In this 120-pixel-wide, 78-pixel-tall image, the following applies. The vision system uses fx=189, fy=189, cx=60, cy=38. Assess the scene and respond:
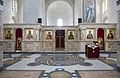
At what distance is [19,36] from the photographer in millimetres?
18141

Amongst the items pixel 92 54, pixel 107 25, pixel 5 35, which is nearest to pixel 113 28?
pixel 107 25

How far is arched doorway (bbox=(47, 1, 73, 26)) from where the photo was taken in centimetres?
3497

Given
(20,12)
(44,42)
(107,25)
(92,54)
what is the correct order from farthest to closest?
(20,12)
(44,42)
(107,25)
(92,54)

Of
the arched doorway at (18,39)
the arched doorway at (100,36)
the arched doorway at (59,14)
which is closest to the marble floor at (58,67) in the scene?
the arched doorway at (100,36)

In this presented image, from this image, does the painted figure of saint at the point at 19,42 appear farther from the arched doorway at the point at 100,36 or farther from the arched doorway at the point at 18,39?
the arched doorway at the point at 100,36

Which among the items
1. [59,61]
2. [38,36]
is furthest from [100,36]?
[59,61]

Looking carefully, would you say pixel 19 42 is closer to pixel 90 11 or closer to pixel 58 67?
pixel 90 11

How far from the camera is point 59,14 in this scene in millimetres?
36781

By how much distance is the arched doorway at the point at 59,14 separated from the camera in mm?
34969

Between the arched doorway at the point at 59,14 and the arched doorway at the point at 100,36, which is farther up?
the arched doorway at the point at 59,14

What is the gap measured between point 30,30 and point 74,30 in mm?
4582

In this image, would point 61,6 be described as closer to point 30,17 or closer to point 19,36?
point 30,17

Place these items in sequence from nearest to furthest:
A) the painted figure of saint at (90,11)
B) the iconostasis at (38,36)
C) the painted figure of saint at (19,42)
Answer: the iconostasis at (38,36) → the painted figure of saint at (19,42) → the painted figure of saint at (90,11)

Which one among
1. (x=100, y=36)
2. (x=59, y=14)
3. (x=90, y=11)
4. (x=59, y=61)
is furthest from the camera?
(x=59, y=14)
